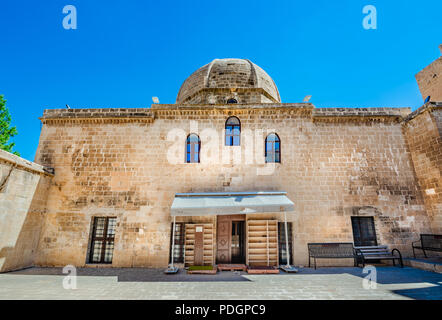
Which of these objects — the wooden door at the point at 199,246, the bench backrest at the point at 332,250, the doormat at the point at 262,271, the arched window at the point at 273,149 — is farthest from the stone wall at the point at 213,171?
the doormat at the point at 262,271

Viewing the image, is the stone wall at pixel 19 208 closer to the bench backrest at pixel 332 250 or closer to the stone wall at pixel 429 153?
the bench backrest at pixel 332 250

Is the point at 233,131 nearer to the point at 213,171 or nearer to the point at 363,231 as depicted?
the point at 213,171

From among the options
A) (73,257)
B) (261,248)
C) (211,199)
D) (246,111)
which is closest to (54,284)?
(73,257)

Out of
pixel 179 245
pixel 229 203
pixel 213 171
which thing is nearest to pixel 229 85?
pixel 213 171

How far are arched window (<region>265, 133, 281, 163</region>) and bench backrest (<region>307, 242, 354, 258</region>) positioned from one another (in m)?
3.62

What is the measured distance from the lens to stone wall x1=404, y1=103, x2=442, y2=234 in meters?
8.12

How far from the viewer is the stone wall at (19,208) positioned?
6918mm

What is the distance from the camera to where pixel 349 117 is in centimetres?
938

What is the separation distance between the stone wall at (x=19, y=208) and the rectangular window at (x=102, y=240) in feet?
6.85

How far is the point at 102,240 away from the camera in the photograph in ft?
27.7

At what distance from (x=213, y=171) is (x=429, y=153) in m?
8.87

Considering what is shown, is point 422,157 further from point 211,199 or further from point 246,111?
point 211,199

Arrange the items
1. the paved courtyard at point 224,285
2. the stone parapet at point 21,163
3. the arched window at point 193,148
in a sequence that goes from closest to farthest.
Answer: the paved courtyard at point 224,285 < the stone parapet at point 21,163 < the arched window at point 193,148

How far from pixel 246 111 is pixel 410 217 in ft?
26.5
